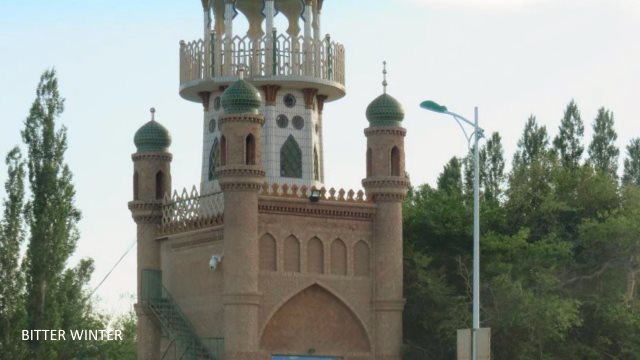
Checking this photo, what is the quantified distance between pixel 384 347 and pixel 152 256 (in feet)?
29.7

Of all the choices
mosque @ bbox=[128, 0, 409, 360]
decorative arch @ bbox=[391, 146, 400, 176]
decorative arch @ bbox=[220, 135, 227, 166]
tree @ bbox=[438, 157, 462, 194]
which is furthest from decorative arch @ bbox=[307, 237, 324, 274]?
tree @ bbox=[438, 157, 462, 194]

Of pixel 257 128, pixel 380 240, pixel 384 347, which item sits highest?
pixel 257 128

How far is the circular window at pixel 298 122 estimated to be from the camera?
61.8m

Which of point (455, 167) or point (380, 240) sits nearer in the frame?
point (380, 240)

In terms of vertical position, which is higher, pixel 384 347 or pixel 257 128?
pixel 257 128

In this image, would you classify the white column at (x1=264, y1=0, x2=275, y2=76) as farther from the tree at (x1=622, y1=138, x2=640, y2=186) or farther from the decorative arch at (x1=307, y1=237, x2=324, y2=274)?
the tree at (x1=622, y1=138, x2=640, y2=186)

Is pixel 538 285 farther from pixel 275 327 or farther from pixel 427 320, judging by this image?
pixel 275 327

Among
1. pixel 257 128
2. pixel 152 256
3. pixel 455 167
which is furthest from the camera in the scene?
pixel 455 167

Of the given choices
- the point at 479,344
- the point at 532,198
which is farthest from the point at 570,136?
the point at 479,344

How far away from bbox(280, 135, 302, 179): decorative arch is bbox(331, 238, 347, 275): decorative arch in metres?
3.03

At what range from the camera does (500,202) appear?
66.4 m

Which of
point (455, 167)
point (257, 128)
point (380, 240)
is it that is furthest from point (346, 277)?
point (455, 167)

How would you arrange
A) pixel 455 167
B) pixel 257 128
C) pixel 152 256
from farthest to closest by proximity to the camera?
1. pixel 455 167
2. pixel 152 256
3. pixel 257 128

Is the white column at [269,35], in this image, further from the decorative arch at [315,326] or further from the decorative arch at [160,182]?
the decorative arch at [315,326]
